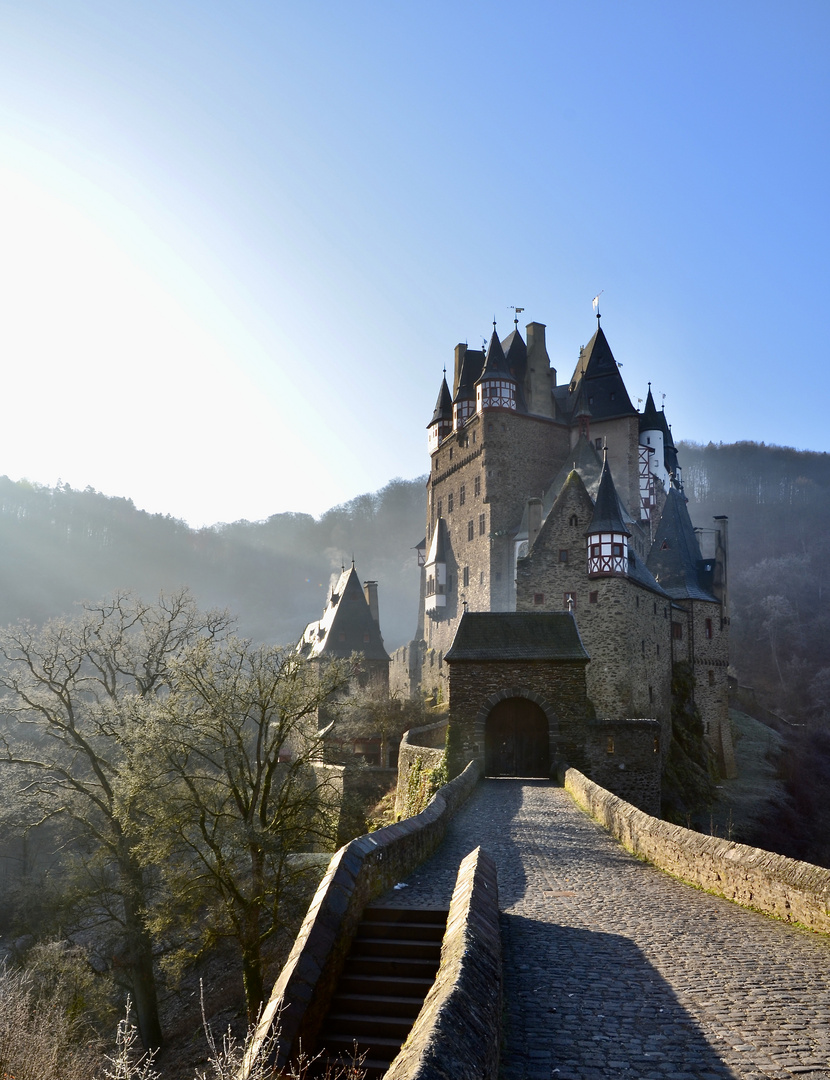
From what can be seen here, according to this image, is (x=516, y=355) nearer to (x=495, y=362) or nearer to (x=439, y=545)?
(x=495, y=362)

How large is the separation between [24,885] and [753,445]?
10723 cm

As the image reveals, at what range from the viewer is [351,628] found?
50250mm

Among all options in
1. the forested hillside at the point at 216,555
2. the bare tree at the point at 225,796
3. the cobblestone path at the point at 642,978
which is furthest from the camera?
the forested hillside at the point at 216,555

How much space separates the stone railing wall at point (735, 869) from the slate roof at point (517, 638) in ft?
30.7

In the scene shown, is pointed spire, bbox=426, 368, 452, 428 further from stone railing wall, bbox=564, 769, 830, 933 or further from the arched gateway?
stone railing wall, bbox=564, 769, 830, 933

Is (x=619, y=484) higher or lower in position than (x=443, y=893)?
higher

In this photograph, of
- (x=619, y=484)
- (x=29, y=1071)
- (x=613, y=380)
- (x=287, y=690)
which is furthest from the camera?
(x=613, y=380)

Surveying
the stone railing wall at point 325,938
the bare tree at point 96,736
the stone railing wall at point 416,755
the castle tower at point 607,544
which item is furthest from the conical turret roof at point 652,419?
the stone railing wall at point 325,938

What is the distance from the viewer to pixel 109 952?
79.0ft

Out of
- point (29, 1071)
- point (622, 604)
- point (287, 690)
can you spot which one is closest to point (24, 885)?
point (287, 690)

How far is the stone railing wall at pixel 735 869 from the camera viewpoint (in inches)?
300

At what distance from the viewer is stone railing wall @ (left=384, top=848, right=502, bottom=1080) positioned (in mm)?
3859

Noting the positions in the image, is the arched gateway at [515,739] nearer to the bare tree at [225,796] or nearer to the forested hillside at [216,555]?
the bare tree at [225,796]

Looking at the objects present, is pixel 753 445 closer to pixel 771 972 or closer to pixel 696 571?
pixel 696 571
